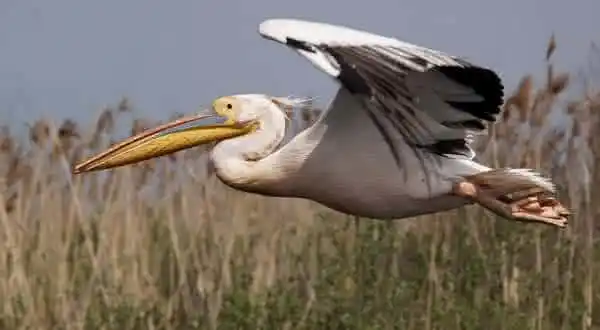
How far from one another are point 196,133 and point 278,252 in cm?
144

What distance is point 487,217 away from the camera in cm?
372

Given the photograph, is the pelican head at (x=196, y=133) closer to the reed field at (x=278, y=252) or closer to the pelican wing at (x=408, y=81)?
the pelican wing at (x=408, y=81)

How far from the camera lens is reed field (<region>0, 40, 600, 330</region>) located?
11.1ft

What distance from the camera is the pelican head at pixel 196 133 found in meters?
2.30

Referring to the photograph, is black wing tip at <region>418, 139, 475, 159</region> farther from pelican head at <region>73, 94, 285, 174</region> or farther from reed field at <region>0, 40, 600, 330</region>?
reed field at <region>0, 40, 600, 330</region>

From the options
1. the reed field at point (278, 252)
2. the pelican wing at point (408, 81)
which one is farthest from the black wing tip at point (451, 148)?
the reed field at point (278, 252)

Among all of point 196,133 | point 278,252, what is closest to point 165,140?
point 196,133

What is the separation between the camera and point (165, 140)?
230 cm

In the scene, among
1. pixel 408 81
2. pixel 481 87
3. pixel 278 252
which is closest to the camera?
pixel 408 81

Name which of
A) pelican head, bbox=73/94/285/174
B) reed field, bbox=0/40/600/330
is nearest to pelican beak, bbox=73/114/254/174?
pelican head, bbox=73/94/285/174

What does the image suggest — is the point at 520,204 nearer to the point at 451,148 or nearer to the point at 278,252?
the point at 451,148

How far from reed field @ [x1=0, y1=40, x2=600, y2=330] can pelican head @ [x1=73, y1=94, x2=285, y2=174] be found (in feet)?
3.20

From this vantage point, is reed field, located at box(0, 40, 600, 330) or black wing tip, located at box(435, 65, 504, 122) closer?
black wing tip, located at box(435, 65, 504, 122)

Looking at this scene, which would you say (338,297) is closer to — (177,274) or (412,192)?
(177,274)
